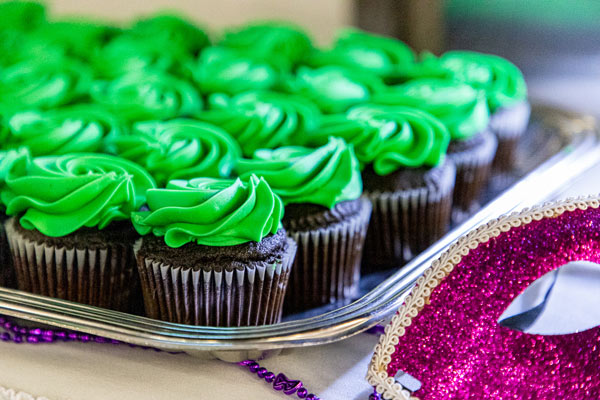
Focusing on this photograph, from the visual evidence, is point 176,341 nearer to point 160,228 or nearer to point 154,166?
point 160,228

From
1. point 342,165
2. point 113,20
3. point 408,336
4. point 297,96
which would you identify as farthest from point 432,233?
point 113,20

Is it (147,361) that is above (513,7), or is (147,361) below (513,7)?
below

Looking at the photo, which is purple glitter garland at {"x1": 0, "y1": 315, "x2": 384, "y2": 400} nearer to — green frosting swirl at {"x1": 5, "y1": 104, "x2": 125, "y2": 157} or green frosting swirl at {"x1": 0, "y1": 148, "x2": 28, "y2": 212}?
green frosting swirl at {"x1": 0, "y1": 148, "x2": 28, "y2": 212}

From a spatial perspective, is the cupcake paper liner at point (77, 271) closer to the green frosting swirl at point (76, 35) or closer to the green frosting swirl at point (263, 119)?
the green frosting swirl at point (263, 119)

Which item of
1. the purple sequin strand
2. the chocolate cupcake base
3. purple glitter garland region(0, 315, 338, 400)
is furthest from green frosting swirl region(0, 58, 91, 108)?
the purple sequin strand

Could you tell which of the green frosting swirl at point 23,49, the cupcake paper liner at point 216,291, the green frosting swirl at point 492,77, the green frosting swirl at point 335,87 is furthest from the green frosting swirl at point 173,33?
the cupcake paper liner at point 216,291
